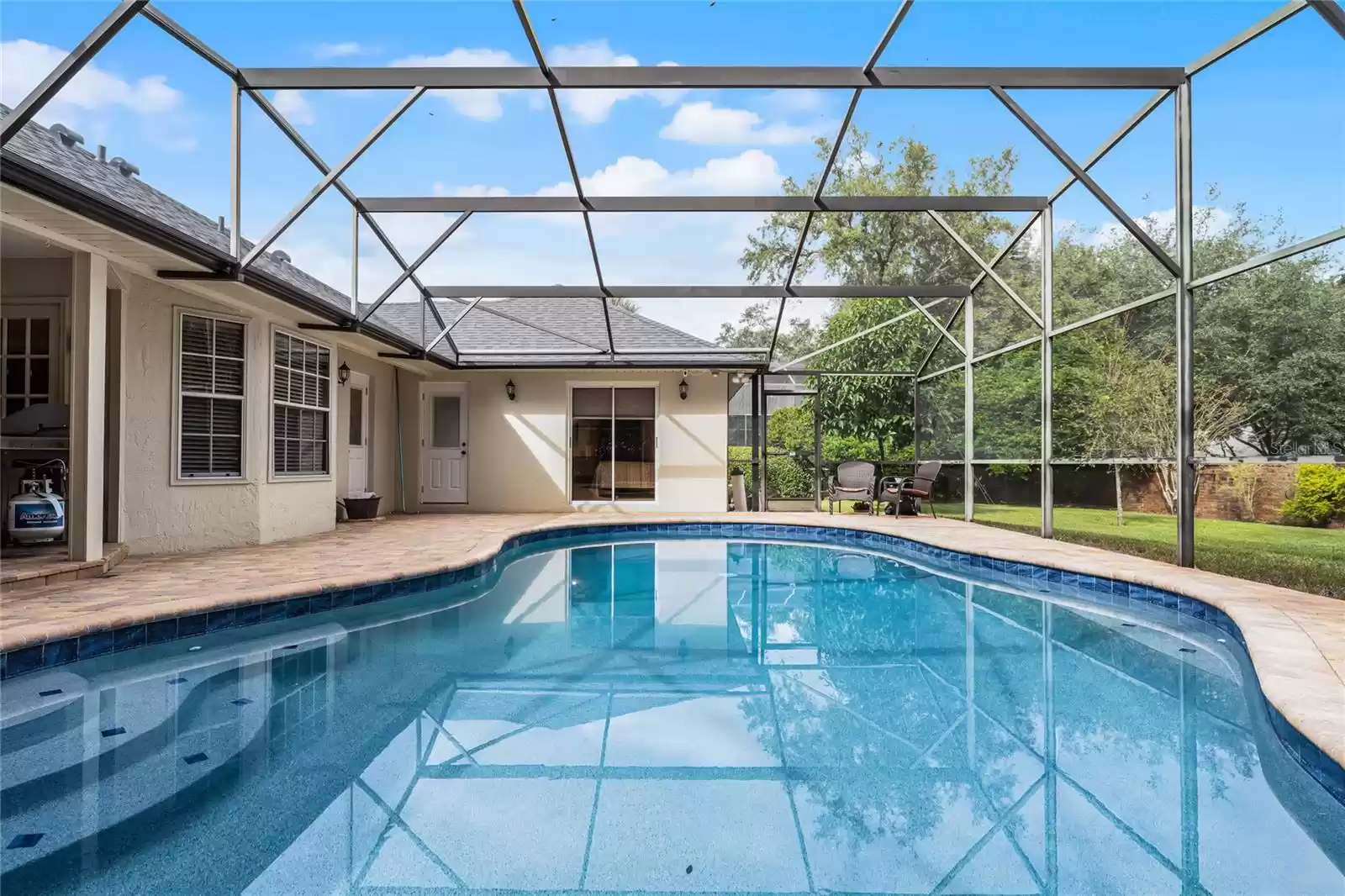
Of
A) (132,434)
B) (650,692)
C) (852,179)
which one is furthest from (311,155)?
(852,179)

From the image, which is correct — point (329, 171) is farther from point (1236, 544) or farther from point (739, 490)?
point (1236, 544)

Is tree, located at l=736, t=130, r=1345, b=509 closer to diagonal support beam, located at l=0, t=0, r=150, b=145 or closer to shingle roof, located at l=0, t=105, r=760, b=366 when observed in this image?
shingle roof, located at l=0, t=105, r=760, b=366

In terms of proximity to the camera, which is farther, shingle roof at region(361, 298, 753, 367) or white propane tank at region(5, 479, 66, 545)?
shingle roof at region(361, 298, 753, 367)

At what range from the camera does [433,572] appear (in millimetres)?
5910

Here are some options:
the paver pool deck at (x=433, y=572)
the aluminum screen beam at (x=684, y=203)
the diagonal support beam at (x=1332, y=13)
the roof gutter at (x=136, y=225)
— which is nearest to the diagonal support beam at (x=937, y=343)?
the aluminum screen beam at (x=684, y=203)

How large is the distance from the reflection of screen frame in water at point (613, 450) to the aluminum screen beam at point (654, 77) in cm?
689

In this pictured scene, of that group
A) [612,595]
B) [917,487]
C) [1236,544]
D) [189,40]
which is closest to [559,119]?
[189,40]

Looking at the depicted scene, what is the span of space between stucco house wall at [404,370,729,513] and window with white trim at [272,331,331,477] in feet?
10.5

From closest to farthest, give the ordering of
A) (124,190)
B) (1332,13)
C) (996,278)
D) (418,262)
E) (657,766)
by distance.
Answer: (657,766) → (1332,13) → (124,190) → (418,262) → (996,278)

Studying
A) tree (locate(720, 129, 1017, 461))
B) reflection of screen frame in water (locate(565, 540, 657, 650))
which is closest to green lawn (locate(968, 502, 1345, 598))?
reflection of screen frame in water (locate(565, 540, 657, 650))

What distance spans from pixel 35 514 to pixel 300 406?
2.79m

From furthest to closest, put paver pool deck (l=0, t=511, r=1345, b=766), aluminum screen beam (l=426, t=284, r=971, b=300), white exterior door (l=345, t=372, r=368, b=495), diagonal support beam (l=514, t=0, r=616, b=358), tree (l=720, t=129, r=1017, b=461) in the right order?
tree (l=720, t=129, r=1017, b=461), white exterior door (l=345, t=372, r=368, b=495), aluminum screen beam (l=426, t=284, r=971, b=300), diagonal support beam (l=514, t=0, r=616, b=358), paver pool deck (l=0, t=511, r=1345, b=766)

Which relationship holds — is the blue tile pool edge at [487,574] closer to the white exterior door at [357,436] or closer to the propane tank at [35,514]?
the propane tank at [35,514]

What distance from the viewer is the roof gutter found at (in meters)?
3.87
